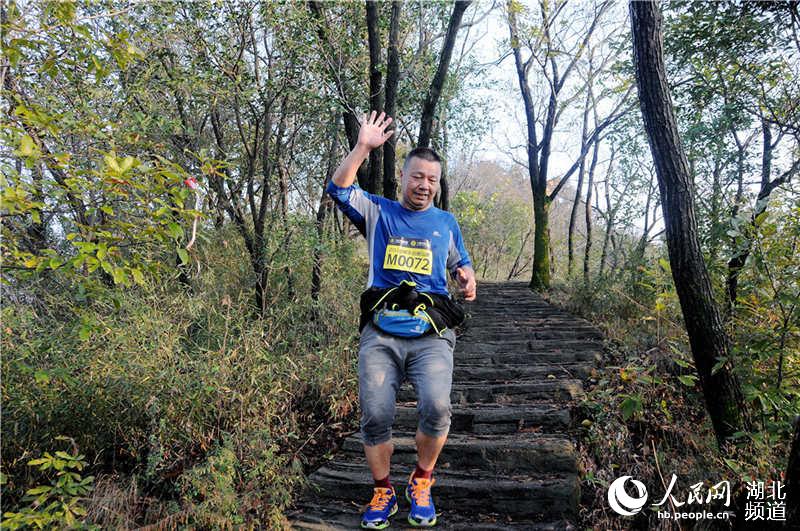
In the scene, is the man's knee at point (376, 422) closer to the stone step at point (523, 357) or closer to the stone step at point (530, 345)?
the stone step at point (523, 357)

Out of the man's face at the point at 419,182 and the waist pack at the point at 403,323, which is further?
the man's face at the point at 419,182

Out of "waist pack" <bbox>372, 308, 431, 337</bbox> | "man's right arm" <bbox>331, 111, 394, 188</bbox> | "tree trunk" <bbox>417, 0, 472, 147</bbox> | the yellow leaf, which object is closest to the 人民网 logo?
"waist pack" <bbox>372, 308, 431, 337</bbox>

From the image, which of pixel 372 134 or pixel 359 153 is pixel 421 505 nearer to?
pixel 359 153

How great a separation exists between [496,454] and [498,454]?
15 millimetres

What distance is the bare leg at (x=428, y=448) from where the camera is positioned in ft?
9.52

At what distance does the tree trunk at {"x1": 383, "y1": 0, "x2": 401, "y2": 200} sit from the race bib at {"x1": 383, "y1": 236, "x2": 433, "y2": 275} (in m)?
3.27

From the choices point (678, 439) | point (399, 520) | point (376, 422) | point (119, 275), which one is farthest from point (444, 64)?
point (399, 520)

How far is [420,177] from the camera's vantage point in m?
3.04

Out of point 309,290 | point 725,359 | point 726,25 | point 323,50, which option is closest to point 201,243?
point 309,290

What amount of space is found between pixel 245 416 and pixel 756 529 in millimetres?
3265

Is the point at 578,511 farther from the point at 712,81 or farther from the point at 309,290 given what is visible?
the point at 712,81

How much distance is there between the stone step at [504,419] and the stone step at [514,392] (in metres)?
0.24

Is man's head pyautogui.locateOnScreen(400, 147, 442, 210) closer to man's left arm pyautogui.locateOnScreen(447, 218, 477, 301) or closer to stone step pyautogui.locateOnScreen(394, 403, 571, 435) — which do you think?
man's left arm pyautogui.locateOnScreen(447, 218, 477, 301)

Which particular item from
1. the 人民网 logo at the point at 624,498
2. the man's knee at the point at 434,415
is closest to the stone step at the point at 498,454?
the 人民网 logo at the point at 624,498
